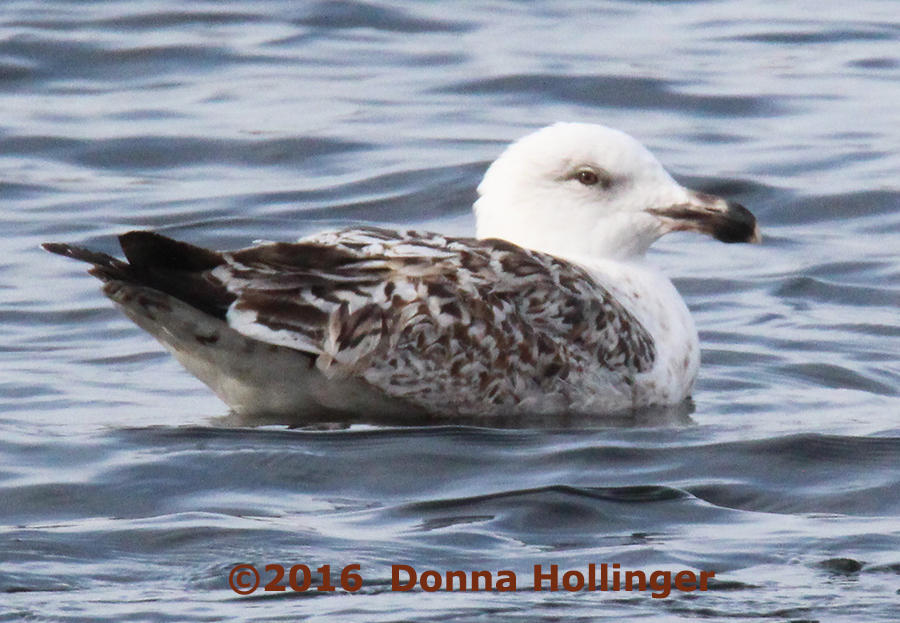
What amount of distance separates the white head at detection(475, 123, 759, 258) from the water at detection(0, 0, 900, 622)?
0.70m

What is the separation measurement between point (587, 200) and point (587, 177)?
10 cm

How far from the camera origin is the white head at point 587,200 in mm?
8641

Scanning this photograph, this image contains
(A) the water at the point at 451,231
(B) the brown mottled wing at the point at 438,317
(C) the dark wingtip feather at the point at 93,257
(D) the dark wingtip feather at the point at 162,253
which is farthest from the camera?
A: (B) the brown mottled wing at the point at 438,317

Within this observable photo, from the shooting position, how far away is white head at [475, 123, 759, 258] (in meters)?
8.64

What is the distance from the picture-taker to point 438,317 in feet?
25.6

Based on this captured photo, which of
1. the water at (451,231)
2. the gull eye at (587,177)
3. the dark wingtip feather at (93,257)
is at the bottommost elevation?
the water at (451,231)

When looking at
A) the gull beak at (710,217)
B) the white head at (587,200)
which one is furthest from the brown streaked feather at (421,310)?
the gull beak at (710,217)

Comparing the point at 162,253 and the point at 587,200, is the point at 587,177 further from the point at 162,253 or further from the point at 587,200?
the point at 162,253

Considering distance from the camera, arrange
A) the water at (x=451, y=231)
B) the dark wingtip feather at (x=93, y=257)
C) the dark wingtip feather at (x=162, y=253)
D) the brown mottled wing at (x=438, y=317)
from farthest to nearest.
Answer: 1. the brown mottled wing at (x=438, y=317)
2. the dark wingtip feather at (x=93, y=257)
3. the dark wingtip feather at (x=162, y=253)
4. the water at (x=451, y=231)

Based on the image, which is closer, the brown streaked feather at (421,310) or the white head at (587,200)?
the brown streaked feather at (421,310)

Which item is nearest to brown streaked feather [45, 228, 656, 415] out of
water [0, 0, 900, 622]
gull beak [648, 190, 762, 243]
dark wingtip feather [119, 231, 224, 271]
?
dark wingtip feather [119, 231, 224, 271]

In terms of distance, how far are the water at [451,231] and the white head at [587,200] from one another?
27.7 inches

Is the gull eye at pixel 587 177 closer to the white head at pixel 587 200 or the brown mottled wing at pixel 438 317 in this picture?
the white head at pixel 587 200

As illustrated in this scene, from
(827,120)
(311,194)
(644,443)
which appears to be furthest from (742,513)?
(827,120)
